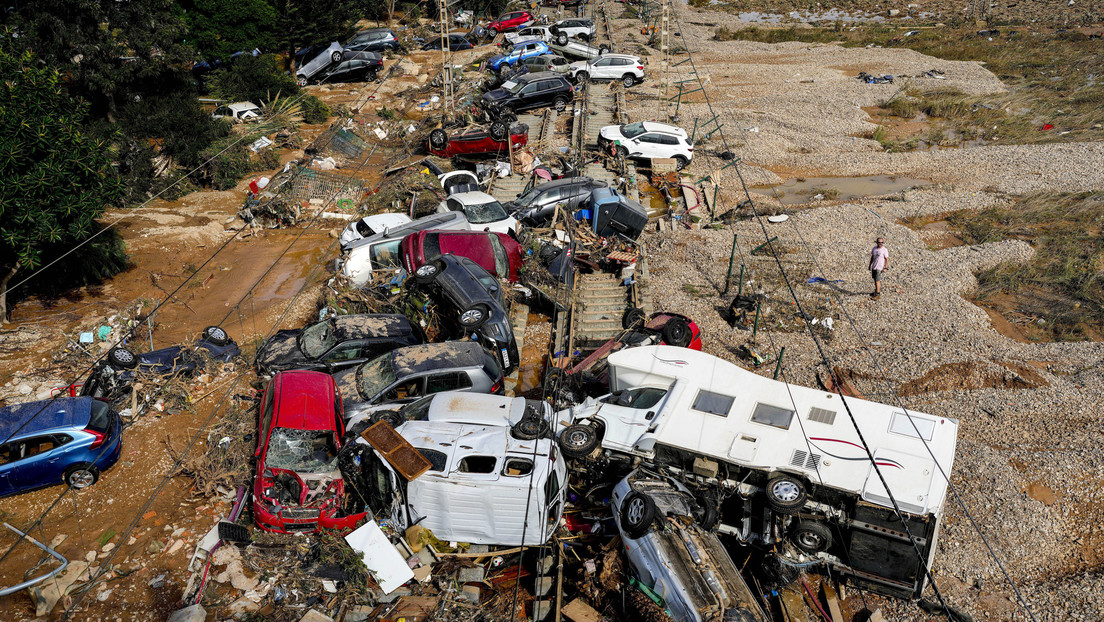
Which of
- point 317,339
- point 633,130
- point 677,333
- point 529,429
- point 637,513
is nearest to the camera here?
point 637,513

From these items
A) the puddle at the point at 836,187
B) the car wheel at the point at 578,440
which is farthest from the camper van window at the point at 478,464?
the puddle at the point at 836,187

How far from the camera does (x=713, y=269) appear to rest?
1645 centimetres

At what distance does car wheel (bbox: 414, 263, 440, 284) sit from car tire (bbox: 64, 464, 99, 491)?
619 cm

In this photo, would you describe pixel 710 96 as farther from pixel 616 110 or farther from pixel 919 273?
pixel 919 273

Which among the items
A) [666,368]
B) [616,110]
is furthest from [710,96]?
[666,368]

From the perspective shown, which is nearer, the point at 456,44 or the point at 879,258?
the point at 879,258

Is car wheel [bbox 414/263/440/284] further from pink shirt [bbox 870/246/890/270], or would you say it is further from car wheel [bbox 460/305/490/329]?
pink shirt [bbox 870/246/890/270]

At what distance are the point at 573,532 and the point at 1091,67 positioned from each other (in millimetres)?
38602

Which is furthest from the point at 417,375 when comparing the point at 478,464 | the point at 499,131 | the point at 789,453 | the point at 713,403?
the point at 499,131

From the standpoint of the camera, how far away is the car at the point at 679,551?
7504 millimetres

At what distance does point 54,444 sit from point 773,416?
10.5 metres

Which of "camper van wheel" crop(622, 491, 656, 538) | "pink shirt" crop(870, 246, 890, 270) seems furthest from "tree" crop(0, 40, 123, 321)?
"pink shirt" crop(870, 246, 890, 270)

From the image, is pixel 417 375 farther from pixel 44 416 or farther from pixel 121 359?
pixel 44 416

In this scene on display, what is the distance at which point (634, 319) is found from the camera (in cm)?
1321
